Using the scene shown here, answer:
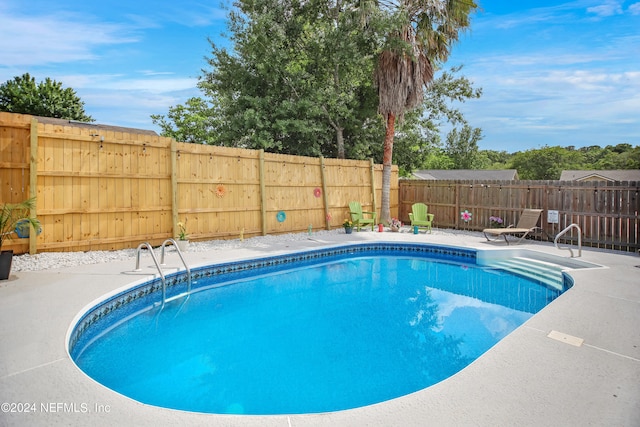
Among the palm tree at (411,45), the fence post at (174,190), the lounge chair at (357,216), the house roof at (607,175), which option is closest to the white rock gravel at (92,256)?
the fence post at (174,190)

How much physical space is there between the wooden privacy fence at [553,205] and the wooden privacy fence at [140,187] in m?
3.97

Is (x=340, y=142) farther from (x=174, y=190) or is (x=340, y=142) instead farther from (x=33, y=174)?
(x=33, y=174)

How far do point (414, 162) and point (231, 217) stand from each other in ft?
31.2

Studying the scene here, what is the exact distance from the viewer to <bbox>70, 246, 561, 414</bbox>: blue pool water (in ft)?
9.77

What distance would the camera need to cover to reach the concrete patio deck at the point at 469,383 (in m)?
2.08

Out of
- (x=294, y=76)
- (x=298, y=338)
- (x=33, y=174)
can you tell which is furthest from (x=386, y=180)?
(x=33, y=174)

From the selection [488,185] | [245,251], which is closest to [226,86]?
[245,251]

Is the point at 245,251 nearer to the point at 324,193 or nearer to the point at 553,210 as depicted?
the point at 324,193

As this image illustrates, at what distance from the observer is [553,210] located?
30.4 ft

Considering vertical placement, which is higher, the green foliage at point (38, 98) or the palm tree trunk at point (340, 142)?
the green foliage at point (38, 98)

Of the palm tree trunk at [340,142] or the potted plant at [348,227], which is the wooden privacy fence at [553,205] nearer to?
the palm tree trunk at [340,142]

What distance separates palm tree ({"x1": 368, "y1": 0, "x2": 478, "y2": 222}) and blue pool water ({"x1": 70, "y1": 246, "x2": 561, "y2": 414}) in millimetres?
6125

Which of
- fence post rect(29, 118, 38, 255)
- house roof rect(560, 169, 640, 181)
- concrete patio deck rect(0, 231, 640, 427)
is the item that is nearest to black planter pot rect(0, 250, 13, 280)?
concrete patio deck rect(0, 231, 640, 427)

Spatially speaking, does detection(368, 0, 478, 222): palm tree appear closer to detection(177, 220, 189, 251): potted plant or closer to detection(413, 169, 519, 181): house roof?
detection(177, 220, 189, 251): potted plant
